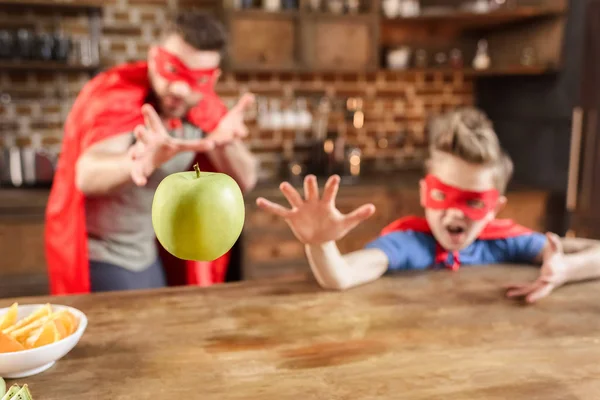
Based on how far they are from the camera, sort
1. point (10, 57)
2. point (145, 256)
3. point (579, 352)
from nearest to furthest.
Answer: point (579, 352)
point (145, 256)
point (10, 57)

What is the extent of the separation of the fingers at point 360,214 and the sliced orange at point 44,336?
0.60 m

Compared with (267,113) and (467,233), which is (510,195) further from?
(467,233)

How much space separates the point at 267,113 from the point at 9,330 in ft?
9.29

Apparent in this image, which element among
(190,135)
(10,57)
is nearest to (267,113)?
(10,57)

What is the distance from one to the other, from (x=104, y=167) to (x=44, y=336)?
2.59 feet

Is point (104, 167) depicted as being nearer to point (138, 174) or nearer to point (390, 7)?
point (138, 174)

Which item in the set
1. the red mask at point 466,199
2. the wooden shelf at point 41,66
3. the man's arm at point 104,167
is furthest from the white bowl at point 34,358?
the wooden shelf at point 41,66

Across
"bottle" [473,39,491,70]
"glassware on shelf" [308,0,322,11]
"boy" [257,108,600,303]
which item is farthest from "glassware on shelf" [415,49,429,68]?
"boy" [257,108,600,303]

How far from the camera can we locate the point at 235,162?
201 centimetres

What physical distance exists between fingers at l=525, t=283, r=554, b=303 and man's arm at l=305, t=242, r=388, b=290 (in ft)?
1.16

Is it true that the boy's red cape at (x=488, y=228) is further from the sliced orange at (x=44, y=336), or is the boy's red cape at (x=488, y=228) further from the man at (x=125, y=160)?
the sliced orange at (x=44, y=336)

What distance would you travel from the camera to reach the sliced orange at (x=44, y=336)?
974 mm

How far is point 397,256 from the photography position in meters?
1.52

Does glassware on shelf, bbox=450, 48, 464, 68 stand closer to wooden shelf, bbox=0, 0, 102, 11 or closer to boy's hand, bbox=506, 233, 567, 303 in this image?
wooden shelf, bbox=0, 0, 102, 11
